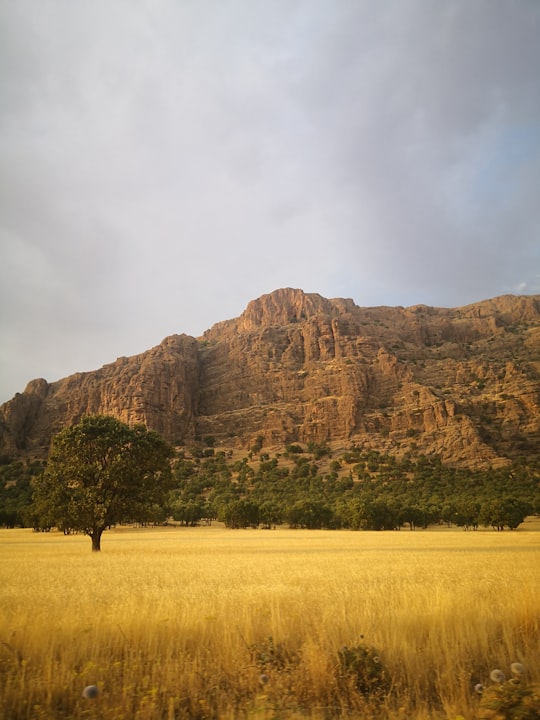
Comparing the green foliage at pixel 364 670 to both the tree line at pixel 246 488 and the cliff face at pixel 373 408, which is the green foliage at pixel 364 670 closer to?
the tree line at pixel 246 488

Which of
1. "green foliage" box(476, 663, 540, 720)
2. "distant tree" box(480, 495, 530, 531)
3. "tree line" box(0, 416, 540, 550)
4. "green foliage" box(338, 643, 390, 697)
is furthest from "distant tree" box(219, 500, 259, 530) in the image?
"green foliage" box(476, 663, 540, 720)

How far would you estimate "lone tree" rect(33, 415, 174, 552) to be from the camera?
3478 cm

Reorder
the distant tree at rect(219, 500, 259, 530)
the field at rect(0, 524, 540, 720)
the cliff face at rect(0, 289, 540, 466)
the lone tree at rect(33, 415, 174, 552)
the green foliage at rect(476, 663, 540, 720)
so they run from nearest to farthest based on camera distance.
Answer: the green foliage at rect(476, 663, 540, 720), the field at rect(0, 524, 540, 720), the lone tree at rect(33, 415, 174, 552), the distant tree at rect(219, 500, 259, 530), the cliff face at rect(0, 289, 540, 466)

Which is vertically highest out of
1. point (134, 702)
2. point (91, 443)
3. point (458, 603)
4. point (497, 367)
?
point (497, 367)

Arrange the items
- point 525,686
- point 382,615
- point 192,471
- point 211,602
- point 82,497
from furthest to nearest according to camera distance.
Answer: point 192,471 → point 82,497 → point 211,602 → point 382,615 → point 525,686

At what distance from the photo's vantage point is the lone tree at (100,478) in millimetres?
34781

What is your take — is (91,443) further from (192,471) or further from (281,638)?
(192,471)

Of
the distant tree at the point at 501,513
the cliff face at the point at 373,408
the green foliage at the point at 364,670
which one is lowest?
the distant tree at the point at 501,513

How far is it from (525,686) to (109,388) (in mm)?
205406

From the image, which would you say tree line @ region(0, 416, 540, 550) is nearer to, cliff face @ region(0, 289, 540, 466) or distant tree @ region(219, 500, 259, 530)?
distant tree @ region(219, 500, 259, 530)

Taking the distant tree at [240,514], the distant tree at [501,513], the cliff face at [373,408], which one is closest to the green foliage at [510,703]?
the distant tree at [501,513]

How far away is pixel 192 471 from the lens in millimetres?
135250

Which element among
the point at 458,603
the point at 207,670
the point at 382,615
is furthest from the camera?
the point at 458,603

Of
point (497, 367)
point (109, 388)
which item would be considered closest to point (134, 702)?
point (497, 367)
